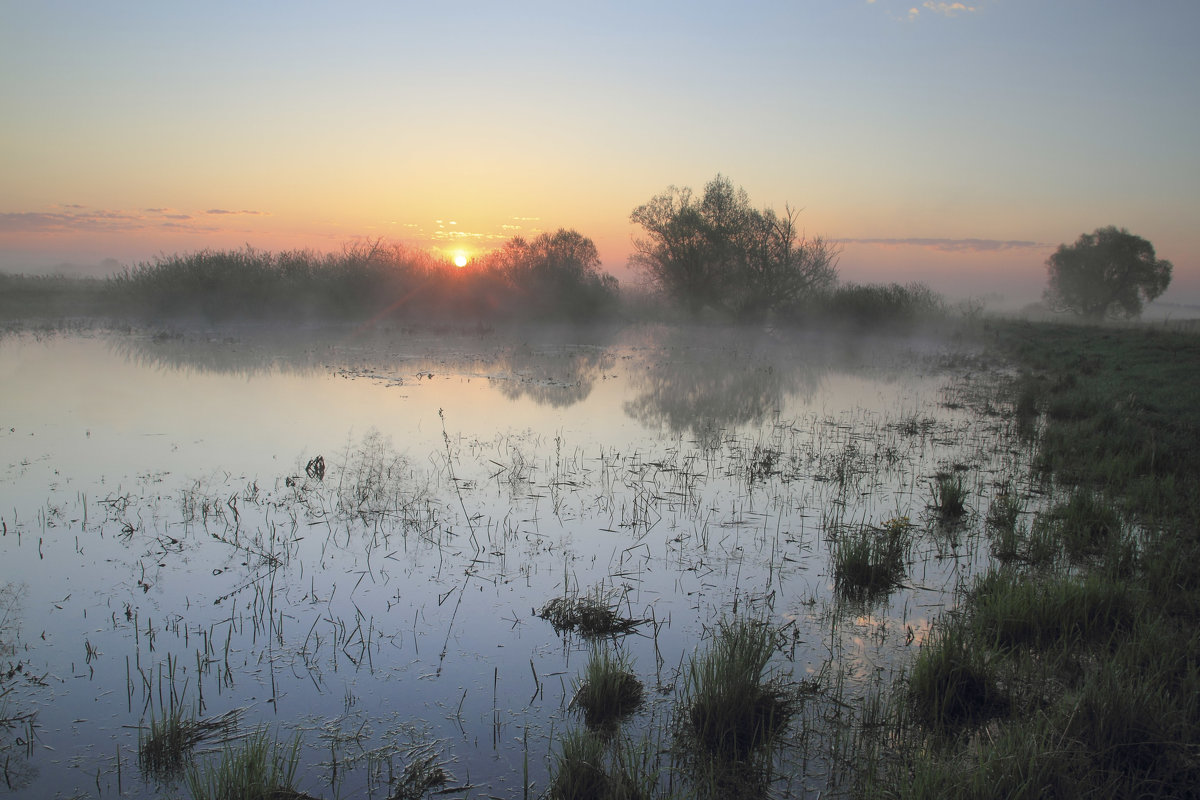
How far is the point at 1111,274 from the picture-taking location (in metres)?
53.9

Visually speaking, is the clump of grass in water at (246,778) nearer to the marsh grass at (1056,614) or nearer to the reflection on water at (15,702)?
the reflection on water at (15,702)

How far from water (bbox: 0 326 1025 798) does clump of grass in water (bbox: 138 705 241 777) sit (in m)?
0.07

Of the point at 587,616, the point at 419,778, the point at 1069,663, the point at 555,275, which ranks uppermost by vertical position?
the point at 555,275

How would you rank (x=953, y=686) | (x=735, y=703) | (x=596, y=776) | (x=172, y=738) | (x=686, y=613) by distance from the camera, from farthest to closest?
(x=686, y=613)
(x=953, y=686)
(x=735, y=703)
(x=172, y=738)
(x=596, y=776)

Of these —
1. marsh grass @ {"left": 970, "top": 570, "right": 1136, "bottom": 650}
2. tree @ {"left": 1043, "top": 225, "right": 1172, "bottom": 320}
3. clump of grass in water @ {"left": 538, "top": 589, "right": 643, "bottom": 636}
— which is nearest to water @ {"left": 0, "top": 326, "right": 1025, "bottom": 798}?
clump of grass in water @ {"left": 538, "top": 589, "right": 643, "bottom": 636}

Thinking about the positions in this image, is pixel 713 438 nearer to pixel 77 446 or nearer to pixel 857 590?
pixel 857 590

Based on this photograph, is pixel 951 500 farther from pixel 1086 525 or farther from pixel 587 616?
pixel 587 616

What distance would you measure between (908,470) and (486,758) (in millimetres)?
6893

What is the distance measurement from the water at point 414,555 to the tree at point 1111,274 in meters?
52.9

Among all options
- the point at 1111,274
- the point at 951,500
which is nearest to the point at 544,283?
the point at 951,500

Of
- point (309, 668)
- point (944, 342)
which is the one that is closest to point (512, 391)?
point (309, 668)

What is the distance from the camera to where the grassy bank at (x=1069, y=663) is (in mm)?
2787

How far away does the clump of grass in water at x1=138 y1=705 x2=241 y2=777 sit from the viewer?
3.00 meters

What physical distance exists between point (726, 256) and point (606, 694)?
111ft
